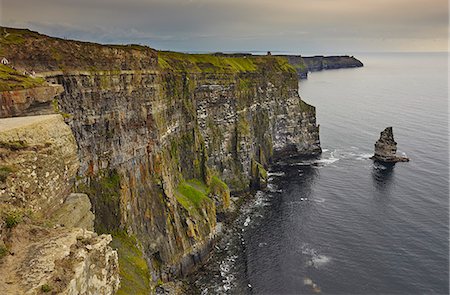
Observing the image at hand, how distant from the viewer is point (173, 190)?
63750 mm

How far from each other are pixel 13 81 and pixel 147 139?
28.5 metres

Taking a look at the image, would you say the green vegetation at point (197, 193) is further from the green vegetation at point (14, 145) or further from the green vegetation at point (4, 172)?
the green vegetation at point (4, 172)

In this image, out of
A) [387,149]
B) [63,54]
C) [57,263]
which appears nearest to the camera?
[57,263]

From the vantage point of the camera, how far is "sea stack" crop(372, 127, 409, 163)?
112500 millimetres

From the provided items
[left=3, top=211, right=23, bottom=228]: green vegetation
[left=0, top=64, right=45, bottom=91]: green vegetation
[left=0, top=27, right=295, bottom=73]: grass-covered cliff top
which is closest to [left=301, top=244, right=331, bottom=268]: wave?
[left=0, top=27, right=295, bottom=73]: grass-covered cliff top

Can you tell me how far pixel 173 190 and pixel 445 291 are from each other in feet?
143

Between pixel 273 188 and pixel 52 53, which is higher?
pixel 52 53

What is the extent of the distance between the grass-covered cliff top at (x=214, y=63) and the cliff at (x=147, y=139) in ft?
1.81

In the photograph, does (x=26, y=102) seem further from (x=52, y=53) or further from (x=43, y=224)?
(x=52, y=53)

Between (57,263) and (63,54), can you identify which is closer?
(57,263)

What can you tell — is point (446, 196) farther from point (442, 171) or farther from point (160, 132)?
point (160, 132)

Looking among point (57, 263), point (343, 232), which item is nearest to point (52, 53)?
point (57, 263)

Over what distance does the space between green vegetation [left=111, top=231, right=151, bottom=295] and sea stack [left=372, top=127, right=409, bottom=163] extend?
88.3m

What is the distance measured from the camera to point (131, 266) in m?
44.3
